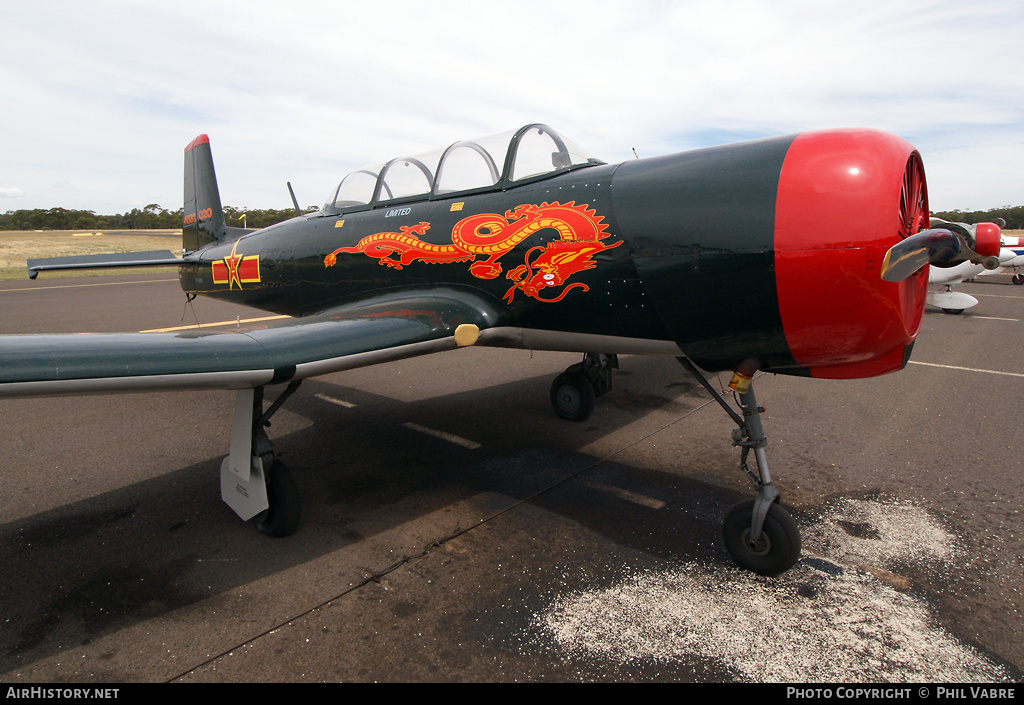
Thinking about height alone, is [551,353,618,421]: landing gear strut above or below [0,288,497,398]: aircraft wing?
below

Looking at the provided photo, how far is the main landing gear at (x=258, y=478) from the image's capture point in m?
3.52

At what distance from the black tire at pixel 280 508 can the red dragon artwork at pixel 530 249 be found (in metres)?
1.92

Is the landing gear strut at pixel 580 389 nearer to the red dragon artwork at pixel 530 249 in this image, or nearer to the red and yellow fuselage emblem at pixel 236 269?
the red dragon artwork at pixel 530 249

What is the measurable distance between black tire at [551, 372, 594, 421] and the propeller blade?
3.31 meters

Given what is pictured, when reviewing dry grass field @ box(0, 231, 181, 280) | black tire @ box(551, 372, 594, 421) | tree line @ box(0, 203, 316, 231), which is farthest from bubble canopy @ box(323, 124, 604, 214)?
tree line @ box(0, 203, 316, 231)

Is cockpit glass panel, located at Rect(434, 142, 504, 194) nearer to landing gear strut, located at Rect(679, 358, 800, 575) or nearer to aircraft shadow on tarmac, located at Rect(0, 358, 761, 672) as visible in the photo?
aircraft shadow on tarmac, located at Rect(0, 358, 761, 672)

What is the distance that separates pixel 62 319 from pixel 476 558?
43.5 feet

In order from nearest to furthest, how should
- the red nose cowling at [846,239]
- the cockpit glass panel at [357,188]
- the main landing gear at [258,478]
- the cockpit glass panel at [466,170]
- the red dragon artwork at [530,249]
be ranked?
the red nose cowling at [846,239], the main landing gear at [258,478], the red dragon artwork at [530,249], the cockpit glass panel at [466,170], the cockpit glass panel at [357,188]

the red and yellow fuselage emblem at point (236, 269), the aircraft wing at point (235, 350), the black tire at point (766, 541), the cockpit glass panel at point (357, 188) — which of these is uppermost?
the cockpit glass panel at point (357, 188)

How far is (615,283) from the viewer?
11.7 feet

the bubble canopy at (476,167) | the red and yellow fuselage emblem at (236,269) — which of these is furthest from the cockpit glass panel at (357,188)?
the red and yellow fuselage emblem at (236,269)

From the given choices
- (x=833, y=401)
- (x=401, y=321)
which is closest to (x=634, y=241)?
(x=401, y=321)

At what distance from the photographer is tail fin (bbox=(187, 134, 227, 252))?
311 inches
